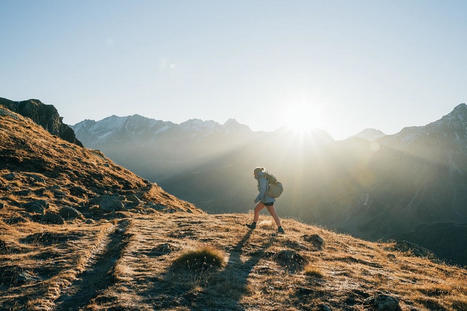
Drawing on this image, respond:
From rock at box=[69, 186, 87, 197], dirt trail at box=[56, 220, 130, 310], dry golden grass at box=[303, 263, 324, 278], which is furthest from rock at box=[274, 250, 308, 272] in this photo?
rock at box=[69, 186, 87, 197]

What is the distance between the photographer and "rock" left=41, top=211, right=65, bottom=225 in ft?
48.5

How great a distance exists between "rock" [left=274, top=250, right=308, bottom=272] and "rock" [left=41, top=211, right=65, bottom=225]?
12145 millimetres

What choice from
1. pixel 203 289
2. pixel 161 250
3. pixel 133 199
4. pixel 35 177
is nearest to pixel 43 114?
pixel 35 177

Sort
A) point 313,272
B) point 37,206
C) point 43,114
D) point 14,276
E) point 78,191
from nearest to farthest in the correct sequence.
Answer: point 14,276 < point 313,272 < point 37,206 < point 78,191 < point 43,114

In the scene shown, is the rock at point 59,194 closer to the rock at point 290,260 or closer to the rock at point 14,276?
the rock at point 14,276

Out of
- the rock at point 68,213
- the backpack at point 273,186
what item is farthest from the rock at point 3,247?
the backpack at point 273,186

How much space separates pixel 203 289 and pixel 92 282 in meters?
3.16

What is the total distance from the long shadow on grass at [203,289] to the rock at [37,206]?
37.2ft

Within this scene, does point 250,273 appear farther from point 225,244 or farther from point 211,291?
point 225,244

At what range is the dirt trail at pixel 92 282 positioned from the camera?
647 centimetres

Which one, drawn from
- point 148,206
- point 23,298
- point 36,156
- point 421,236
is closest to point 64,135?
point 36,156

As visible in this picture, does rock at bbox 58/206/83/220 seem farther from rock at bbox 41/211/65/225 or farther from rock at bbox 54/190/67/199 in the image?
rock at bbox 54/190/67/199

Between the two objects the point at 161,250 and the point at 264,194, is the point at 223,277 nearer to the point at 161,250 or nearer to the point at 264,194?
the point at 161,250

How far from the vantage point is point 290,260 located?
9.88 metres
